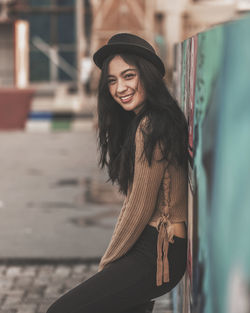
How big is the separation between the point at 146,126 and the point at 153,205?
12.0 inches

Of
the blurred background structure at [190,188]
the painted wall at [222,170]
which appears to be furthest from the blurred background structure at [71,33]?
the painted wall at [222,170]

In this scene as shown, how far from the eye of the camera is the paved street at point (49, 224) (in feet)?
16.6

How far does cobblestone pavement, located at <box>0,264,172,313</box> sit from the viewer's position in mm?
4621

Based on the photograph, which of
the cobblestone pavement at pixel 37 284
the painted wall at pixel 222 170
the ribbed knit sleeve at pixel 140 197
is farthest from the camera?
the cobblestone pavement at pixel 37 284

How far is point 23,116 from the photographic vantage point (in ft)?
57.7

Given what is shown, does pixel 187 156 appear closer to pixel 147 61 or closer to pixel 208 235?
pixel 147 61

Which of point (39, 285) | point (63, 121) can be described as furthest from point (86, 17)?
point (39, 285)

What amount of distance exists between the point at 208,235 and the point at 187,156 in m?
0.70

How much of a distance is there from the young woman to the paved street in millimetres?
1960

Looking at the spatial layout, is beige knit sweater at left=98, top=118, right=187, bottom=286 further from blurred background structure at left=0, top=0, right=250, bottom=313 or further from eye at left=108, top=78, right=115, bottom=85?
eye at left=108, top=78, right=115, bottom=85

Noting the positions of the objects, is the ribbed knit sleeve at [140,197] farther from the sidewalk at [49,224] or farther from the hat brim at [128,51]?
the sidewalk at [49,224]

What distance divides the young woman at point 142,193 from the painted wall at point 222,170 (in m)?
0.15

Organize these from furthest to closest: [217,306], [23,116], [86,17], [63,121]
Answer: [86,17], [63,121], [23,116], [217,306]

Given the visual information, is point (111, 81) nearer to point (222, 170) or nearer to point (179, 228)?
point (179, 228)
